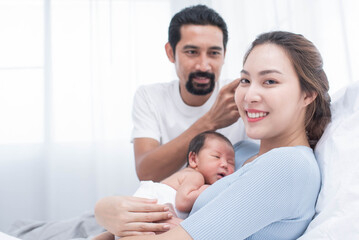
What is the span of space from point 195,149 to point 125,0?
2.01m

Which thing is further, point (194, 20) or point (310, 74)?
point (194, 20)

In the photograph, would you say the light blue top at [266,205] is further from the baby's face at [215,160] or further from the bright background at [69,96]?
the bright background at [69,96]

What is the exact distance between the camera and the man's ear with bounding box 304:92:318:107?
1.12 metres

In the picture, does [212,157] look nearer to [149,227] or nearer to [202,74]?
[149,227]

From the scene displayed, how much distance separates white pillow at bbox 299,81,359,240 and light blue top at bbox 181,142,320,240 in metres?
0.05

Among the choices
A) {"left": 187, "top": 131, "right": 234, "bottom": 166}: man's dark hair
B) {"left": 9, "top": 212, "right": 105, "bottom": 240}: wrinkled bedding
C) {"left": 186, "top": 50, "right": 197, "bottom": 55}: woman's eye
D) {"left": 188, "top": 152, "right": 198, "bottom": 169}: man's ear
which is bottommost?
{"left": 9, "top": 212, "right": 105, "bottom": 240}: wrinkled bedding

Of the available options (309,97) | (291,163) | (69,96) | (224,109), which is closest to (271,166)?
(291,163)

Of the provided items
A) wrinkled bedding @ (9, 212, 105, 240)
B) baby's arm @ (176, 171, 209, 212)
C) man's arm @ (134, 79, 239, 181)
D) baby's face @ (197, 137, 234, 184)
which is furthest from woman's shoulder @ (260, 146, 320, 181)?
wrinkled bedding @ (9, 212, 105, 240)

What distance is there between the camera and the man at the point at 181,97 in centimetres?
183

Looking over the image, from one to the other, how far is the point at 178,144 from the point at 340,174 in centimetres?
89

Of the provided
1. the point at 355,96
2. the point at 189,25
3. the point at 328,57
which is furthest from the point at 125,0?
the point at 355,96

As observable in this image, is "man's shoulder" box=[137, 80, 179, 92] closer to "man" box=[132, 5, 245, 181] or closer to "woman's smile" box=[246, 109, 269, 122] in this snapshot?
"man" box=[132, 5, 245, 181]

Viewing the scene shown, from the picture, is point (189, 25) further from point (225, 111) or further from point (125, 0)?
point (125, 0)

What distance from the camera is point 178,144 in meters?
1.70
